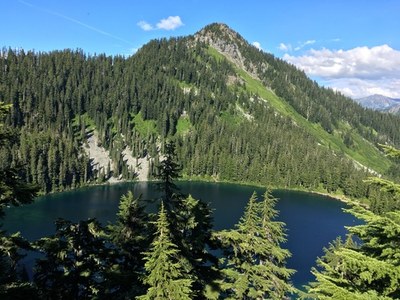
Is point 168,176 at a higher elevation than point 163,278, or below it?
higher

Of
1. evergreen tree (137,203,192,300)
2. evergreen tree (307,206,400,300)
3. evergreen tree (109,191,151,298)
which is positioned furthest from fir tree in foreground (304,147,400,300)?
evergreen tree (109,191,151,298)

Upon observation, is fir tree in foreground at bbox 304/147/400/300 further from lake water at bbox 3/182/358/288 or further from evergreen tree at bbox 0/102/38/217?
lake water at bbox 3/182/358/288

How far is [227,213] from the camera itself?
135 meters

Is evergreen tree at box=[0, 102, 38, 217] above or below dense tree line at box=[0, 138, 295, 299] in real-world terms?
above

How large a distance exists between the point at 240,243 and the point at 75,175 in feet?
549

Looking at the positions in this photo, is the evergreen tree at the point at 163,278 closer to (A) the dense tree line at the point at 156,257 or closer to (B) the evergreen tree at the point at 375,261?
(A) the dense tree line at the point at 156,257

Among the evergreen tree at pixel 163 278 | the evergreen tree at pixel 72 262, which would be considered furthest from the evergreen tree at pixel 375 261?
the evergreen tree at pixel 72 262

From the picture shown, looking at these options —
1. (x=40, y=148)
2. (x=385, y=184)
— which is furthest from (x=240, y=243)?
(x=40, y=148)

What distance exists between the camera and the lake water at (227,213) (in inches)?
4070

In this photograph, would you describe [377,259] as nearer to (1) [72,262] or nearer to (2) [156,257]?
(2) [156,257]

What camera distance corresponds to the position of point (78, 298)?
81.7 feet

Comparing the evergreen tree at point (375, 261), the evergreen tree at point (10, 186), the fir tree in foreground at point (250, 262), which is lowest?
the fir tree in foreground at point (250, 262)

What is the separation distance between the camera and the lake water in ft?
339

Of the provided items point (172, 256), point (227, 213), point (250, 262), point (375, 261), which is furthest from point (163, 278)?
point (227, 213)
